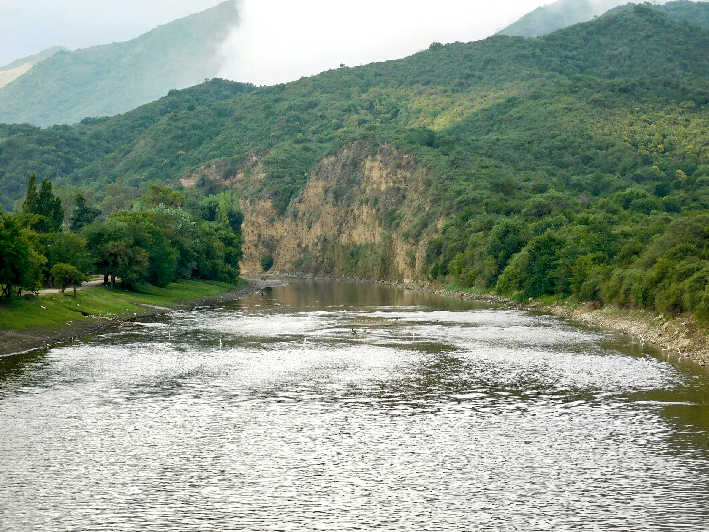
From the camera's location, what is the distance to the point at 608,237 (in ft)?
392

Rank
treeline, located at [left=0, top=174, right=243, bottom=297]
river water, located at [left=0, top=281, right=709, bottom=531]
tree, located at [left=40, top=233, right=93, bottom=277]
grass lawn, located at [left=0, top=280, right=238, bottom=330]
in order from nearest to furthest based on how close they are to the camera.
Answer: river water, located at [left=0, top=281, right=709, bottom=531] < grass lawn, located at [left=0, top=280, right=238, bottom=330] < treeline, located at [left=0, top=174, right=243, bottom=297] < tree, located at [left=40, top=233, right=93, bottom=277]

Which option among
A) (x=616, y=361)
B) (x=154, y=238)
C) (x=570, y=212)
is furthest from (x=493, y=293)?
(x=616, y=361)

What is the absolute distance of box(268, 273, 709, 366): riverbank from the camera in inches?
2793

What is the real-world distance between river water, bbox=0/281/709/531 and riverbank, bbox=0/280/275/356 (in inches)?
182

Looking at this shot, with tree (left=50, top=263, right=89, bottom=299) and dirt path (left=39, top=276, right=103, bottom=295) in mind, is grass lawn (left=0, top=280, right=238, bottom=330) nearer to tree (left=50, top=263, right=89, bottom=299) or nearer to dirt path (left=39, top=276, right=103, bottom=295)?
dirt path (left=39, top=276, right=103, bottom=295)

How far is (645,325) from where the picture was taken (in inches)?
3351

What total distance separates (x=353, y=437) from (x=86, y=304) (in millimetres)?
61074

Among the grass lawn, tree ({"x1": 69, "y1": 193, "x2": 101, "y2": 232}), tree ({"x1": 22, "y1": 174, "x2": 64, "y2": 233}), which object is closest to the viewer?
the grass lawn

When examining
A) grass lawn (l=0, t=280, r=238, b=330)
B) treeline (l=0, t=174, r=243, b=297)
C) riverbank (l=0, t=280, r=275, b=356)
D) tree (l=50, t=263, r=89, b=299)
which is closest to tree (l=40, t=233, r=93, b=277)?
treeline (l=0, t=174, r=243, b=297)

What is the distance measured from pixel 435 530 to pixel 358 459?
959 cm

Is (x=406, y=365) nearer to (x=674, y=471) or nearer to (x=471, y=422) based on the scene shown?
(x=471, y=422)

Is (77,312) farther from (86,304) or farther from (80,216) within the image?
(80,216)

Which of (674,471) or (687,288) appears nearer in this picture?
(674,471)

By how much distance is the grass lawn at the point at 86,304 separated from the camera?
81.2 m
